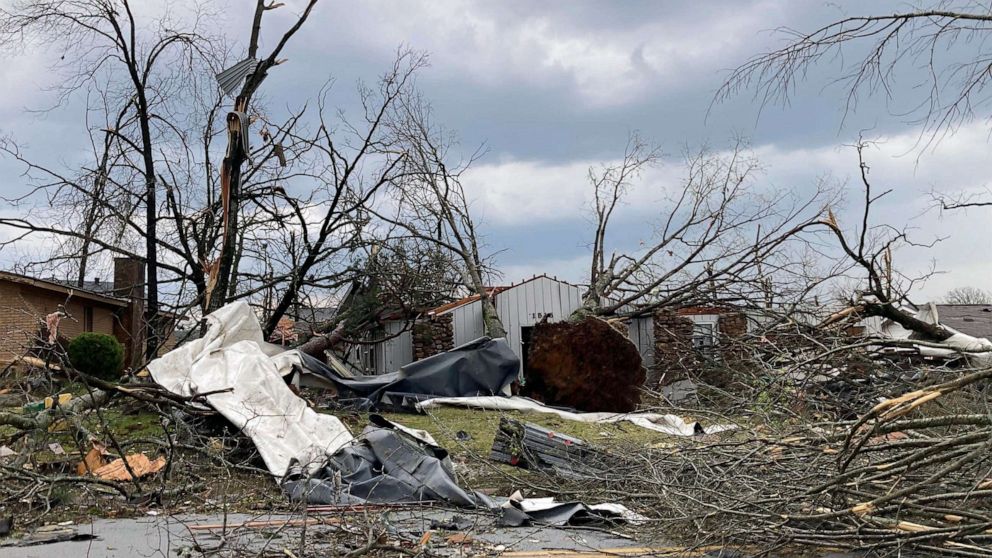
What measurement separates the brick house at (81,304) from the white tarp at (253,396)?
9.96ft

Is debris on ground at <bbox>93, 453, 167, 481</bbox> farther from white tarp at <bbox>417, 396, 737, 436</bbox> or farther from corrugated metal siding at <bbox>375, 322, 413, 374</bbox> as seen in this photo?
corrugated metal siding at <bbox>375, 322, 413, 374</bbox>

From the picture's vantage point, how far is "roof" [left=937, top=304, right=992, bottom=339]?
18.2 meters

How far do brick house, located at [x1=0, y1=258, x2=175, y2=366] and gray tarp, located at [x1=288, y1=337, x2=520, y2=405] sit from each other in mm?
2562

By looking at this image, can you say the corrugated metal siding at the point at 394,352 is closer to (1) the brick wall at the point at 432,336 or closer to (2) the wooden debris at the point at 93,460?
(1) the brick wall at the point at 432,336

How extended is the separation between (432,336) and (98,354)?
19.3 ft

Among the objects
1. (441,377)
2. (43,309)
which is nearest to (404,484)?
(441,377)

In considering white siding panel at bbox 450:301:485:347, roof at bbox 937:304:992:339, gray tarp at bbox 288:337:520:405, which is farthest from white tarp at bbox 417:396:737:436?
roof at bbox 937:304:992:339

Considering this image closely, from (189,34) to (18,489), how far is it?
10.7 m

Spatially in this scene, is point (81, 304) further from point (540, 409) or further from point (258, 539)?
point (258, 539)

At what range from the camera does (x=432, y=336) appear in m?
16.1

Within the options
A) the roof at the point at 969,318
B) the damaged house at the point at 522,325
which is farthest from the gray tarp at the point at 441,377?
the roof at the point at 969,318

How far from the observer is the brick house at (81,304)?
14832 millimetres

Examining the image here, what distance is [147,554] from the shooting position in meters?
4.81

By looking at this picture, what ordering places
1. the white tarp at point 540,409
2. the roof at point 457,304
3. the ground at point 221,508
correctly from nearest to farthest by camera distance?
1. the ground at point 221,508
2. the white tarp at point 540,409
3. the roof at point 457,304
